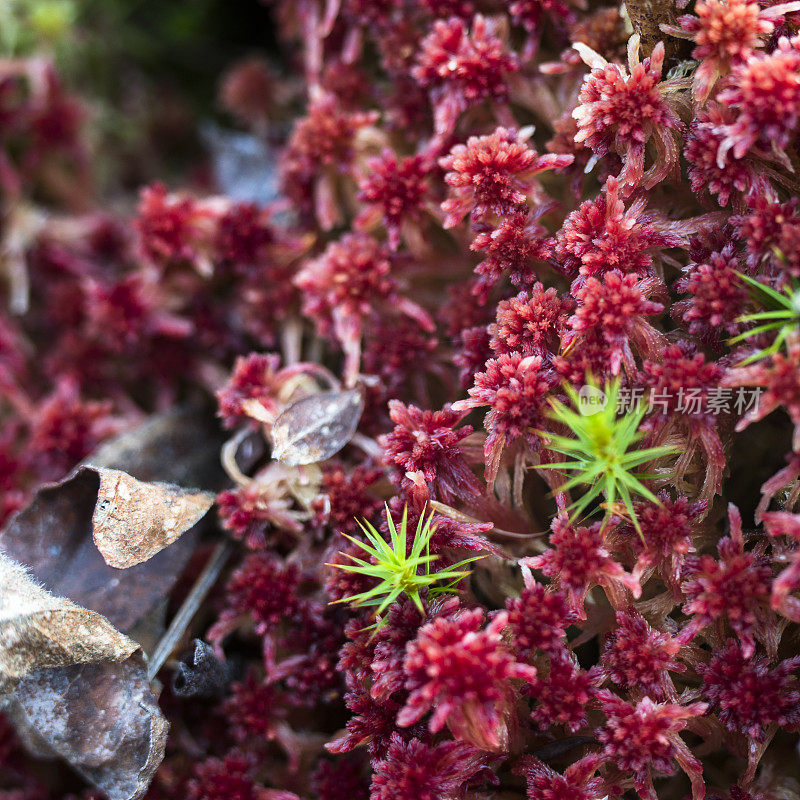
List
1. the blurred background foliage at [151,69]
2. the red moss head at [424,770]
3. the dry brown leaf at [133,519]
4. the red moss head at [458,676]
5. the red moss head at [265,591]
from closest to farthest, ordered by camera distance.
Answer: the red moss head at [458,676], the red moss head at [424,770], the dry brown leaf at [133,519], the red moss head at [265,591], the blurred background foliage at [151,69]

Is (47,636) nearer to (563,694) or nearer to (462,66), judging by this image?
(563,694)

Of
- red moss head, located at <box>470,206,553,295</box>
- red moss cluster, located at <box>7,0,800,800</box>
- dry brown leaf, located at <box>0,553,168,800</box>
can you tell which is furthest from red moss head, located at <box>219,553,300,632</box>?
red moss head, located at <box>470,206,553,295</box>

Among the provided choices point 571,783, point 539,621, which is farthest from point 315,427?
point 571,783

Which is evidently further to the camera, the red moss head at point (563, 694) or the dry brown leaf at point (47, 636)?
the dry brown leaf at point (47, 636)

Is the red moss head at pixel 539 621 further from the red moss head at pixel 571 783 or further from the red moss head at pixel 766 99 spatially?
the red moss head at pixel 766 99

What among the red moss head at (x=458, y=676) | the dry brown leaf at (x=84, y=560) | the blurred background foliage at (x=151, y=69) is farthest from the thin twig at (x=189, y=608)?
the blurred background foliage at (x=151, y=69)

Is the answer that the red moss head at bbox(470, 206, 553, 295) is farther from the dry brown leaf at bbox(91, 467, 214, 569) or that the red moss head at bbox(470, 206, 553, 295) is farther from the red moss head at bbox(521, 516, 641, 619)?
the dry brown leaf at bbox(91, 467, 214, 569)

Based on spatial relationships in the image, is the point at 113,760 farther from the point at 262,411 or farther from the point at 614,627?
the point at 614,627
